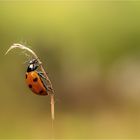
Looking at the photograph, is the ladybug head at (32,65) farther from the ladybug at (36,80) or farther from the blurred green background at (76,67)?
the blurred green background at (76,67)

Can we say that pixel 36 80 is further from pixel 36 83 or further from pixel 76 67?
pixel 76 67

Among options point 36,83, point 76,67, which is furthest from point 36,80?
point 76,67

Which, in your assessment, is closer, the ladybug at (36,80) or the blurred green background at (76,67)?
the ladybug at (36,80)

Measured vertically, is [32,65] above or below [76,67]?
below

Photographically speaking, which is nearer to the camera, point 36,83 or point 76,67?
point 36,83

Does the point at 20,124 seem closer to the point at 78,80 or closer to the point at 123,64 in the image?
the point at 78,80

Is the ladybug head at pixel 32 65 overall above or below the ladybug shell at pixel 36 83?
above

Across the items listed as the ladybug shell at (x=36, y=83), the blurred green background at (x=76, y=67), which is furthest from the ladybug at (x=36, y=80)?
the blurred green background at (x=76, y=67)

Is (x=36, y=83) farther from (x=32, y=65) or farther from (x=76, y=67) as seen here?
(x=76, y=67)
